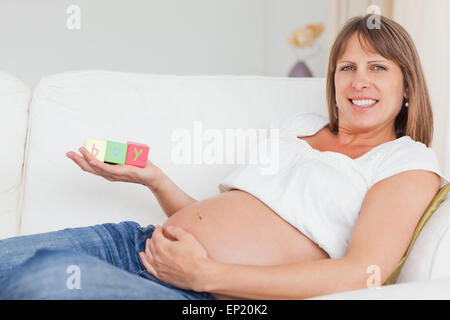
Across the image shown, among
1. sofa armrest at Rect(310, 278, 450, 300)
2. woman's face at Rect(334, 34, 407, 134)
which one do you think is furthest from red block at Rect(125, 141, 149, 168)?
sofa armrest at Rect(310, 278, 450, 300)

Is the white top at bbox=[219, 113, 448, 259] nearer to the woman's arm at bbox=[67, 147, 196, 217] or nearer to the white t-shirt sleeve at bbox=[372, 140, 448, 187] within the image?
the white t-shirt sleeve at bbox=[372, 140, 448, 187]

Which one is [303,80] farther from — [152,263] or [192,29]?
[192,29]

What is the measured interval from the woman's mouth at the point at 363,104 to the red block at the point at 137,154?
465 mm

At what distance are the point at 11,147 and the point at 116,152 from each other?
39 centimetres

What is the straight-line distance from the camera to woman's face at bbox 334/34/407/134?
3.67ft

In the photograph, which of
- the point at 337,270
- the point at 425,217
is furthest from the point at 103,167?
the point at 425,217

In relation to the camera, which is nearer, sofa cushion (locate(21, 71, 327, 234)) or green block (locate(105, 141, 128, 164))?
green block (locate(105, 141, 128, 164))

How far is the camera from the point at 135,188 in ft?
4.42

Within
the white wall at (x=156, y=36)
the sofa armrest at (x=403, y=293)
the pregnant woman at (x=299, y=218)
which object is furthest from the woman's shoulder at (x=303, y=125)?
the white wall at (x=156, y=36)

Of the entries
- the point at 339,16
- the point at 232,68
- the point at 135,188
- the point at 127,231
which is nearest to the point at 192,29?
the point at 232,68

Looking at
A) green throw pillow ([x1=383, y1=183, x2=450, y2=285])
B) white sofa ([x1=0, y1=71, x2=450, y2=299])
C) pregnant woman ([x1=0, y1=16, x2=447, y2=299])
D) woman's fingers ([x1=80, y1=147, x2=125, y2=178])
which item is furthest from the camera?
white sofa ([x1=0, y1=71, x2=450, y2=299])

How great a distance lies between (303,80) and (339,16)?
123 cm

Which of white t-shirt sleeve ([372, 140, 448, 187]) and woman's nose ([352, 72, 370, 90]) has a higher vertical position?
woman's nose ([352, 72, 370, 90])

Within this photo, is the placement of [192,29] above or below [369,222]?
above
